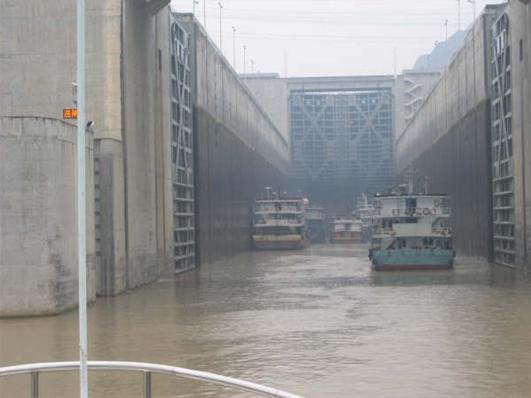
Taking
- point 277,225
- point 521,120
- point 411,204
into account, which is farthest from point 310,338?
point 277,225

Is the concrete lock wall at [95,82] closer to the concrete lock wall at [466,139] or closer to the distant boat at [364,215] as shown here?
the concrete lock wall at [466,139]

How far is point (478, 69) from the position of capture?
4153 centimetres

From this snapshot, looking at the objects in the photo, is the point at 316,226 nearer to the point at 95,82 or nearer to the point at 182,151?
the point at 182,151

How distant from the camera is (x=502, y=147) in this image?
36.3 metres

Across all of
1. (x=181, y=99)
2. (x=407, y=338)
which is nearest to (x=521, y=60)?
(x=181, y=99)

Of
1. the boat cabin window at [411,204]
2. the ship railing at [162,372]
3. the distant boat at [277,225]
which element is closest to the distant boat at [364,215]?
the distant boat at [277,225]

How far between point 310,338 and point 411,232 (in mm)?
22460

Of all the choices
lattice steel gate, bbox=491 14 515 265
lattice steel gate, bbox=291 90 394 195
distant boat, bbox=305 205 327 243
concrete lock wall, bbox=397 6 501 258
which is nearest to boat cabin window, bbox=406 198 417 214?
concrete lock wall, bbox=397 6 501 258

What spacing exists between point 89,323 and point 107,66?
30.5ft

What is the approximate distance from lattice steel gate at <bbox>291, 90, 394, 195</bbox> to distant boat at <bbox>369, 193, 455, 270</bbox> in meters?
42.8

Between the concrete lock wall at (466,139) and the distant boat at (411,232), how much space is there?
2.46 meters

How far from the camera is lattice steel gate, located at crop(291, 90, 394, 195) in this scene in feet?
270

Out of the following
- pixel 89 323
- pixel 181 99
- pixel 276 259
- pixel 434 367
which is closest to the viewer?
pixel 434 367

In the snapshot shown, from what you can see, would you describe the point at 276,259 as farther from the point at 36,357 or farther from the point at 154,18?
the point at 36,357
